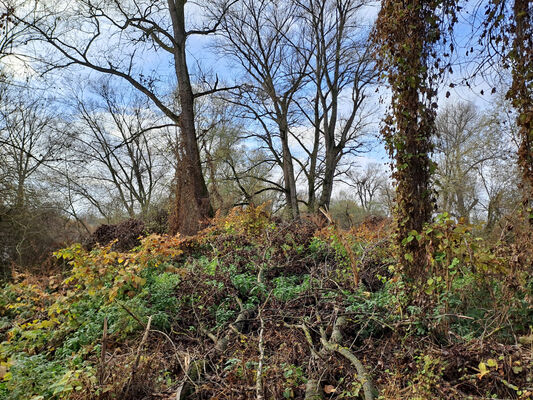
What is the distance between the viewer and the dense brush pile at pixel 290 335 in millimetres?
2865

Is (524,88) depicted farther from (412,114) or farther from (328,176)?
(328,176)

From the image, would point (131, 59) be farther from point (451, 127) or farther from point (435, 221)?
point (451, 127)

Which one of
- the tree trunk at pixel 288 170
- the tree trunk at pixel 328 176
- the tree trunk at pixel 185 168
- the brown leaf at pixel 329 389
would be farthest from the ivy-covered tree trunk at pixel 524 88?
the tree trunk at pixel 328 176

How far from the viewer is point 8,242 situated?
9812 millimetres

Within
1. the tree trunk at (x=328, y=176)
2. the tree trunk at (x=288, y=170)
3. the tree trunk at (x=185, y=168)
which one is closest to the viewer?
the tree trunk at (x=185, y=168)

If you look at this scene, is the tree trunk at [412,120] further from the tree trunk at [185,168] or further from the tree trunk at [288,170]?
the tree trunk at [288,170]

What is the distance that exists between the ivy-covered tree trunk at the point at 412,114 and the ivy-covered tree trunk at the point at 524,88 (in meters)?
0.74

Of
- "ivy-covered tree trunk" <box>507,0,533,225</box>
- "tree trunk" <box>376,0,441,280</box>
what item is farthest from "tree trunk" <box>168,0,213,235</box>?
"ivy-covered tree trunk" <box>507,0,533,225</box>

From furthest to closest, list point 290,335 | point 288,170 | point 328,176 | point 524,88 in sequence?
point 328,176, point 288,170, point 290,335, point 524,88

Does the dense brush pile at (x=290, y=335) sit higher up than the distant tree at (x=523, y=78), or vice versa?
the distant tree at (x=523, y=78)

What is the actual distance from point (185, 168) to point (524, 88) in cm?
987

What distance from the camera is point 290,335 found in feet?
12.6

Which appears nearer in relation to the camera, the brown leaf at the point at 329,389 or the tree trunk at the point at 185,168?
the brown leaf at the point at 329,389

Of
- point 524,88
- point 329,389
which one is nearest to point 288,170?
point 524,88
